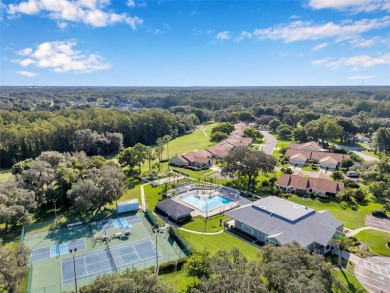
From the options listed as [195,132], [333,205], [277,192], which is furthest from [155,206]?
[195,132]

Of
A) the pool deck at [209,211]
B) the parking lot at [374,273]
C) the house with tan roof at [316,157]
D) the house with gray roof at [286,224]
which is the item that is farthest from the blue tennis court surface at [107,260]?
the house with tan roof at [316,157]

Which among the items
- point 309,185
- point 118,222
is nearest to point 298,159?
point 309,185

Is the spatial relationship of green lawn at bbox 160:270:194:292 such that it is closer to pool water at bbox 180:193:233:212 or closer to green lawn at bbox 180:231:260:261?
green lawn at bbox 180:231:260:261

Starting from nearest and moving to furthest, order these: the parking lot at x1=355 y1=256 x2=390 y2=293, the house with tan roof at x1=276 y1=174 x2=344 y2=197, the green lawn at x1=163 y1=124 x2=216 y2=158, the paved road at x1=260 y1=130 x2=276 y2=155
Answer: the parking lot at x1=355 y1=256 x2=390 y2=293 < the house with tan roof at x1=276 y1=174 x2=344 y2=197 < the paved road at x1=260 y1=130 x2=276 y2=155 < the green lawn at x1=163 y1=124 x2=216 y2=158

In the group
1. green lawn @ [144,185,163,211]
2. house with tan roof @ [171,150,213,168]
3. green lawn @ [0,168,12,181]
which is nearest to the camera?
green lawn @ [144,185,163,211]

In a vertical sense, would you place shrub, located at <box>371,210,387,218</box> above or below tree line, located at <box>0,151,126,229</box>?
below

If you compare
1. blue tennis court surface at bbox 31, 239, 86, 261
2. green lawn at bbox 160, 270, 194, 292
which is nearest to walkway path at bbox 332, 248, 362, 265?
green lawn at bbox 160, 270, 194, 292

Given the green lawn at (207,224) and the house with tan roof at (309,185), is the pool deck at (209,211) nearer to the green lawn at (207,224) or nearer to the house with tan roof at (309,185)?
the green lawn at (207,224)
